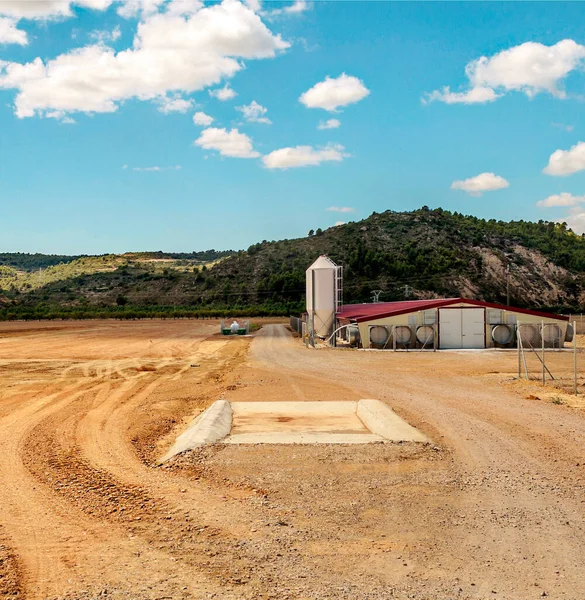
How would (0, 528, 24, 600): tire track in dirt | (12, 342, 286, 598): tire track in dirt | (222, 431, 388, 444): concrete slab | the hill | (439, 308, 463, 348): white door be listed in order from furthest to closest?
the hill < (439, 308, 463, 348): white door < (222, 431, 388, 444): concrete slab < (12, 342, 286, 598): tire track in dirt < (0, 528, 24, 600): tire track in dirt

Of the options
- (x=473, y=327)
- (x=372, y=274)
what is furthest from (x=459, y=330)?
(x=372, y=274)

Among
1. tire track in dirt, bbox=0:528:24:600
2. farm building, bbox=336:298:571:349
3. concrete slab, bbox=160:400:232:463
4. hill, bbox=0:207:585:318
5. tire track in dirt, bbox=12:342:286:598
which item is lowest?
tire track in dirt, bbox=12:342:286:598

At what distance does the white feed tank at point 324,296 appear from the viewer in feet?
163

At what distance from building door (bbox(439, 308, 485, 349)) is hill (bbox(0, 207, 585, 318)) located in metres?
58.4

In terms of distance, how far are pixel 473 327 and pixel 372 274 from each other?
77886 mm

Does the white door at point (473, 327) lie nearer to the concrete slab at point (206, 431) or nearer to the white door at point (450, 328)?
the white door at point (450, 328)

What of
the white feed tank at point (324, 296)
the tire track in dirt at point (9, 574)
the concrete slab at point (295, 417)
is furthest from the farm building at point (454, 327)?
the tire track in dirt at point (9, 574)

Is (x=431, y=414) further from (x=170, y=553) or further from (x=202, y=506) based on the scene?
(x=170, y=553)

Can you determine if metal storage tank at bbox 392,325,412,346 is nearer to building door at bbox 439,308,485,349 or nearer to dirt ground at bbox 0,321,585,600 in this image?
building door at bbox 439,308,485,349

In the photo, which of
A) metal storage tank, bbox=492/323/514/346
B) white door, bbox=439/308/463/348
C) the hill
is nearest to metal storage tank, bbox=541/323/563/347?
metal storage tank, bbox=492/323/514/346

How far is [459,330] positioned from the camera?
1610 inches

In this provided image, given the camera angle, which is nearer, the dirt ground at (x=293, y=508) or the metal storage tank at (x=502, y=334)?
the dirt ground at (x=293, y=508)

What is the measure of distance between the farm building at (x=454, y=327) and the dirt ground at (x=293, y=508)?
21.4 meters

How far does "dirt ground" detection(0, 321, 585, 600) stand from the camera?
658 centimetres
